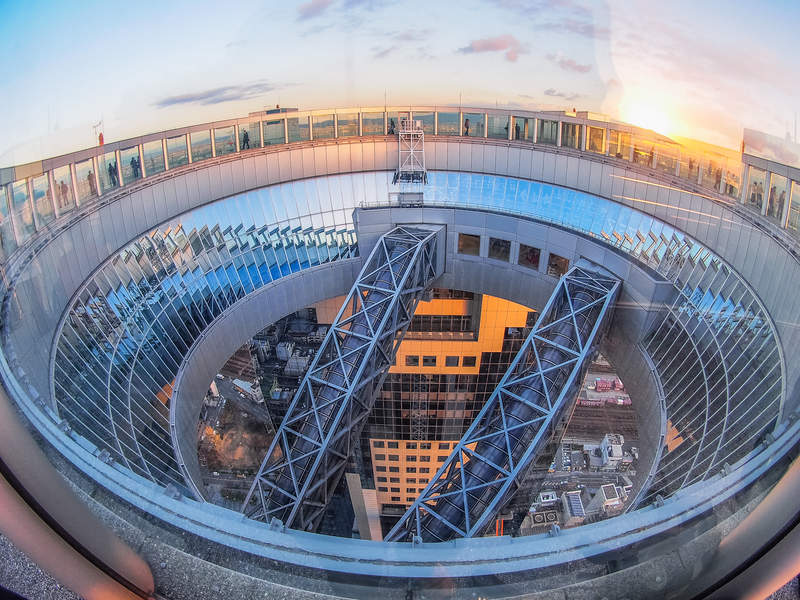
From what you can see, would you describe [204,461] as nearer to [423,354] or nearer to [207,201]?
[207,201]

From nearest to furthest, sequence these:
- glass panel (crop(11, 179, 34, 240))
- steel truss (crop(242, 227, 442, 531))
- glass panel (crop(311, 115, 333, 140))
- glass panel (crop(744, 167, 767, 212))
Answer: glass panel (crop(11, 179, 34, 240)) < glass panel (crop(744, 167, 767, 212)) < steel truss (crop(242, 227, 442, 531)) < glass panel (crop(311, 115, 333, 140))

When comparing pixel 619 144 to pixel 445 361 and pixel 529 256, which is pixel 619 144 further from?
pixel 445 361

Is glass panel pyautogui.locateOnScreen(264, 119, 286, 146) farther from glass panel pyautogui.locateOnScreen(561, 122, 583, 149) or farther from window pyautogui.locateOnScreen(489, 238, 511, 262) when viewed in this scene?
glass panel pyautogui.locateOnScreen(561, 122, 583, 149)

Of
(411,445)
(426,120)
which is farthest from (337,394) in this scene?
(411,445)

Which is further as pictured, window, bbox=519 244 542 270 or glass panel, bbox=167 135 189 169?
window, bbox=519 244 542 270

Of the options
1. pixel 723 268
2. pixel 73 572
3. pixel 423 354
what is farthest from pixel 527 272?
pixel 73 572

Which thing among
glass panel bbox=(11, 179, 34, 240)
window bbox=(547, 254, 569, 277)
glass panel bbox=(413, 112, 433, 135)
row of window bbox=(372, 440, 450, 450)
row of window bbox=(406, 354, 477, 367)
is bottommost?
row of window bbox=(372, 440, 450, 450)

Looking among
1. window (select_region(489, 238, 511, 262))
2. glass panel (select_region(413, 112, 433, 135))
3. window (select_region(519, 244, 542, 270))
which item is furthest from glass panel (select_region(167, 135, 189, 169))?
window (select_region(519, 244, 542, 270))
